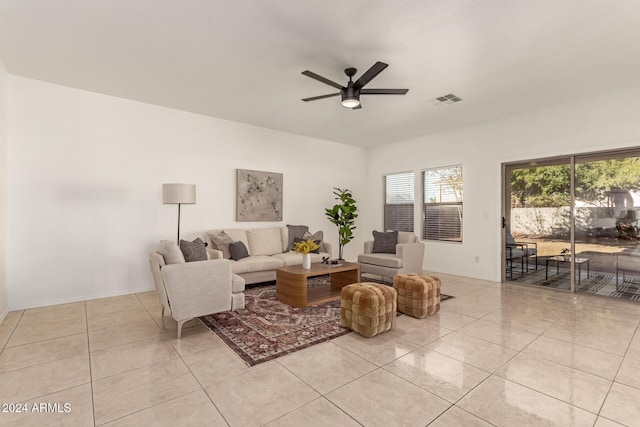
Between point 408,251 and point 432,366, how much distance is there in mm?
2843

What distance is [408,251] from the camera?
5.11m

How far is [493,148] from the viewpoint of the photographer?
17.9 ft

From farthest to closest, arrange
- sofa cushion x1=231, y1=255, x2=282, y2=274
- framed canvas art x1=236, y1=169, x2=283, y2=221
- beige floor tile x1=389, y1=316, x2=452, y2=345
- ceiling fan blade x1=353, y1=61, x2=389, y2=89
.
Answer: framed canvas art x1=236, y1=169, x2=283, y2=221, sofa cushion x1=231, y1=255, x2=282, y2=274, beige floor tile x1=389, y1=316, x2=452, y2=345, ceiling fan blade x1=353, y1=61, x2=389, y2=89

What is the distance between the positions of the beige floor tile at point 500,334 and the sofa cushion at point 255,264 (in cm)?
289

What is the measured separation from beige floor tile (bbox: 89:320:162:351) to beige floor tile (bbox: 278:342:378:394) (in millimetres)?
1517

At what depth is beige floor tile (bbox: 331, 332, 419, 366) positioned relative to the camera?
2532mm

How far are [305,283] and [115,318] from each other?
2234mm

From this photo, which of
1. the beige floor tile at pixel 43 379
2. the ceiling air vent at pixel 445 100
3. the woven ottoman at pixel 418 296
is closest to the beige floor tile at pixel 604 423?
the woven ottoman at pixel 418 296

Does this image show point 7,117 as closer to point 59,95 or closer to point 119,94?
point 59,95

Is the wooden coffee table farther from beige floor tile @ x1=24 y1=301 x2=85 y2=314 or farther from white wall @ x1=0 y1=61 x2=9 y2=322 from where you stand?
white wall @ x1=0 y1=61 x2=9 y2=322

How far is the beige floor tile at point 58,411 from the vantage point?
1.76 metres

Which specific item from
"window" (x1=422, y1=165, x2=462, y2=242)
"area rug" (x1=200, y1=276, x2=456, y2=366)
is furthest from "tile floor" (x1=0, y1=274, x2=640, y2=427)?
"window" (x1=422, y1=165, x2=462, y2=242)

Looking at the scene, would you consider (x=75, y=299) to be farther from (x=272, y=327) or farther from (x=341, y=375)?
(x=341, y=375)

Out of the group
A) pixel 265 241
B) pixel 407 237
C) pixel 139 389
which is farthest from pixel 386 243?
pixel 139 389
